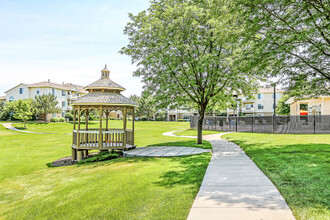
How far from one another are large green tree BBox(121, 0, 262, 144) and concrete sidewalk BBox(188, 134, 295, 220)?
23.4ft

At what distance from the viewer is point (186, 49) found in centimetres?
1302

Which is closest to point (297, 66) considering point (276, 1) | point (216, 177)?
point (276, 1)

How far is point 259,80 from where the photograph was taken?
15016 mm

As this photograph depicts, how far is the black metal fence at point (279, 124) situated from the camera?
68.8ft

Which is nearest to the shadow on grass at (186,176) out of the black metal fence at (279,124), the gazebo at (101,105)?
the gazebo at (101,105)

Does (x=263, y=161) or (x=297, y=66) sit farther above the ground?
(x=297, y=66)

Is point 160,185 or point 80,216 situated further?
point 160,185

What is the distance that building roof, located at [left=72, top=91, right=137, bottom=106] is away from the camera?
12442 millimetres

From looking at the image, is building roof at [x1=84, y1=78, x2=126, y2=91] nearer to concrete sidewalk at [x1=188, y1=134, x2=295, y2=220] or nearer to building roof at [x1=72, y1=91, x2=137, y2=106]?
building roof at [x1=72, y1=91, x2=137, y2=106]

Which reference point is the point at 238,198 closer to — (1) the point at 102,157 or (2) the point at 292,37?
(2) the point at 292,37

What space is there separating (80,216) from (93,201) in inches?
30.9

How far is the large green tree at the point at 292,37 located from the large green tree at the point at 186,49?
1841 millimetres

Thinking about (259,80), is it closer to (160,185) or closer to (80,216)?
(160,185)

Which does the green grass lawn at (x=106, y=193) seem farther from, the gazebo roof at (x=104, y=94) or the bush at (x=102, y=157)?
the gazebo roof at (x=104, y=94)
